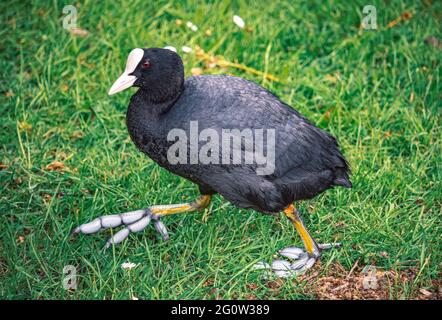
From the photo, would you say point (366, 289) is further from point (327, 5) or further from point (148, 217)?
point (327, 5)

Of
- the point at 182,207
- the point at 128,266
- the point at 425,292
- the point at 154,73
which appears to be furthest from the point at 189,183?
the point at 425,292

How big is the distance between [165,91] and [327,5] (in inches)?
102

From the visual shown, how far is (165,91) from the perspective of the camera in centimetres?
356

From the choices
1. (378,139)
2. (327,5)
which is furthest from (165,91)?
(327,5)

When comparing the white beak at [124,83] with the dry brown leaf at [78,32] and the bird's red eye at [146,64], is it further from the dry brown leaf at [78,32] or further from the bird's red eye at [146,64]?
the dry brown leaf at [78,32]

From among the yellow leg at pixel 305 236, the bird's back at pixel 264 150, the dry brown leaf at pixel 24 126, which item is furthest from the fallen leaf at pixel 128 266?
the dry brown leaf at pixel 24 126

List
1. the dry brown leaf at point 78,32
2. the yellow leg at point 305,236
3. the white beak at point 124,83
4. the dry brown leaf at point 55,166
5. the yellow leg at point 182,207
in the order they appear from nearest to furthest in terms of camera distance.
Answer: the white beak at point 124,83 → the yellow leg at point 305,236 → the yellow leg at point 182,207 → the dry brown leaf at point 55,166 → the dry brown leaf at point 78,32

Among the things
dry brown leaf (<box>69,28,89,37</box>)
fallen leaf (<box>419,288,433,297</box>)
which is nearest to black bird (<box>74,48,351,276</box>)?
fallen leaf (<box>419,288,433,297</box>)

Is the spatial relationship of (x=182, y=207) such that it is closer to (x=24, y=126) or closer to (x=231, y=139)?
(x=231, y=139)

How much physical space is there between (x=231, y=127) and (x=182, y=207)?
72 cm

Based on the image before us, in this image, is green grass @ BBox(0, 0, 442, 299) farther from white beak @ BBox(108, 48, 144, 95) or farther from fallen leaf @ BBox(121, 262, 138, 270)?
white beak @ BBox(108, 48, 144, 95)

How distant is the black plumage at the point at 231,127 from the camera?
346cm

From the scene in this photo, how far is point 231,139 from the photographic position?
3.43 metres

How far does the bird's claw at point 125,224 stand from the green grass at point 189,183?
7cm
